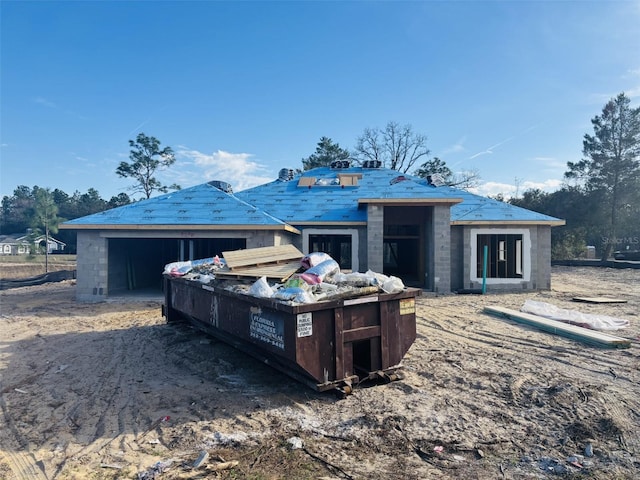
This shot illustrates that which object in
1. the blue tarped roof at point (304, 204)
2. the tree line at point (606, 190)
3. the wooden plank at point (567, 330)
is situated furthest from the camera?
the tree line at point (606, 190)

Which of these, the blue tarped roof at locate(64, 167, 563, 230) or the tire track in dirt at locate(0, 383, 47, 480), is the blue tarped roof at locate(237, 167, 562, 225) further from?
the tire track in dirt at locate(0, 383, 47, 480)

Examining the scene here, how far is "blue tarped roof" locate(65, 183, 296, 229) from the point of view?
13594mm

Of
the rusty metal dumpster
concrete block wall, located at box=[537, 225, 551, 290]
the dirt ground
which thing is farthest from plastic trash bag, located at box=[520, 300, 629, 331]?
concrete block wall, located at box=[537, 225, 551, 290]

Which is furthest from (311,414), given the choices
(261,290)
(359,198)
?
(359,198)

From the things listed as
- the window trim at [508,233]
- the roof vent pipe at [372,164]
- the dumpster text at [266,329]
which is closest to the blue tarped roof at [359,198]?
the window trim at [508,233]

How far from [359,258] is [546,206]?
30.3m

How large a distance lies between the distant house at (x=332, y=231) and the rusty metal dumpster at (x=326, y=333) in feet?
26.9

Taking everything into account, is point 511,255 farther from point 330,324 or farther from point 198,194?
point 330,324

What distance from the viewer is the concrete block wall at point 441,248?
50.3ft

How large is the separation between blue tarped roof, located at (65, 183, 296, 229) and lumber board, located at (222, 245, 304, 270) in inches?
225

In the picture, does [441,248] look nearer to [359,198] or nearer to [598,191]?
[359,198]

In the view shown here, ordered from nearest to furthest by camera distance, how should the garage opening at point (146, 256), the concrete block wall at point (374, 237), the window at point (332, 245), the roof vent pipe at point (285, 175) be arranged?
the concrete block wall at point (374, 237), the garage opening at point (146, 256), the window at point (332, 245), the roof vent pipe at point (285, 175)

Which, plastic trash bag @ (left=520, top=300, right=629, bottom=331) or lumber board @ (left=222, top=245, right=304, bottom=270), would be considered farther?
plastic trash bag @ (left=520, top=300, right=629, bottom=331)

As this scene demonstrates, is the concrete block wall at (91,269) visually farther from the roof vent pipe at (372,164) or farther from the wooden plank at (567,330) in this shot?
the roof vent pipe at (372,164)
